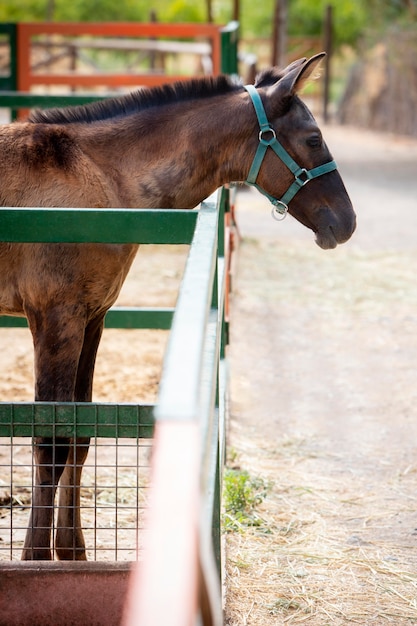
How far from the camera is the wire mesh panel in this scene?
2.81 meters

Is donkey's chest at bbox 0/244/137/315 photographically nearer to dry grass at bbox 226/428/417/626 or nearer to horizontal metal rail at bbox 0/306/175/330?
dry grass at bbox 226/428/417/626

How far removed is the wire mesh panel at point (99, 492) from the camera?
2811 mm

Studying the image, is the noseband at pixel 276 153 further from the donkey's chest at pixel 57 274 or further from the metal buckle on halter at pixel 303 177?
the donkey's chest at pixel 57 274

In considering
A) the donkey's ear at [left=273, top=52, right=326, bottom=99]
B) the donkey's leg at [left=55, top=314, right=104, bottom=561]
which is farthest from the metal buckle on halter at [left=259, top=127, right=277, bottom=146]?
the donkey's leg at [left=55, top=314, right=104, bottom=561]

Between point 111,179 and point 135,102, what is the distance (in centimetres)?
38

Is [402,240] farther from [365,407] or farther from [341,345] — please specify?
[365,407]

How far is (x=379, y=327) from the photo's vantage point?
275 inches

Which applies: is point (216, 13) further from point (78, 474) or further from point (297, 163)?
point (78, 474)

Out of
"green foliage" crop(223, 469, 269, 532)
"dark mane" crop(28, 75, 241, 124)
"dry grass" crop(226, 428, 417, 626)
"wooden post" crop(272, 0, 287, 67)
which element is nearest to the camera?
"dry grass" crop(226, 428, 417, 626)

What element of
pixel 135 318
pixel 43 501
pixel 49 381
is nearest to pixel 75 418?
pixel 49 381

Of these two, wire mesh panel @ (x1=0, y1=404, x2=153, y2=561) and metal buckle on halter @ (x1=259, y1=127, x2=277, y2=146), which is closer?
wire mesh panel @ (x1=0, y1=404, x2=153, y2=561)

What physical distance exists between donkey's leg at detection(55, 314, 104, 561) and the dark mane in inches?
31.8

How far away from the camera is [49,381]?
3119 millimetres

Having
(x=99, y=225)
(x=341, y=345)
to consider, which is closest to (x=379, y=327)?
→ (x=341, y=345)
